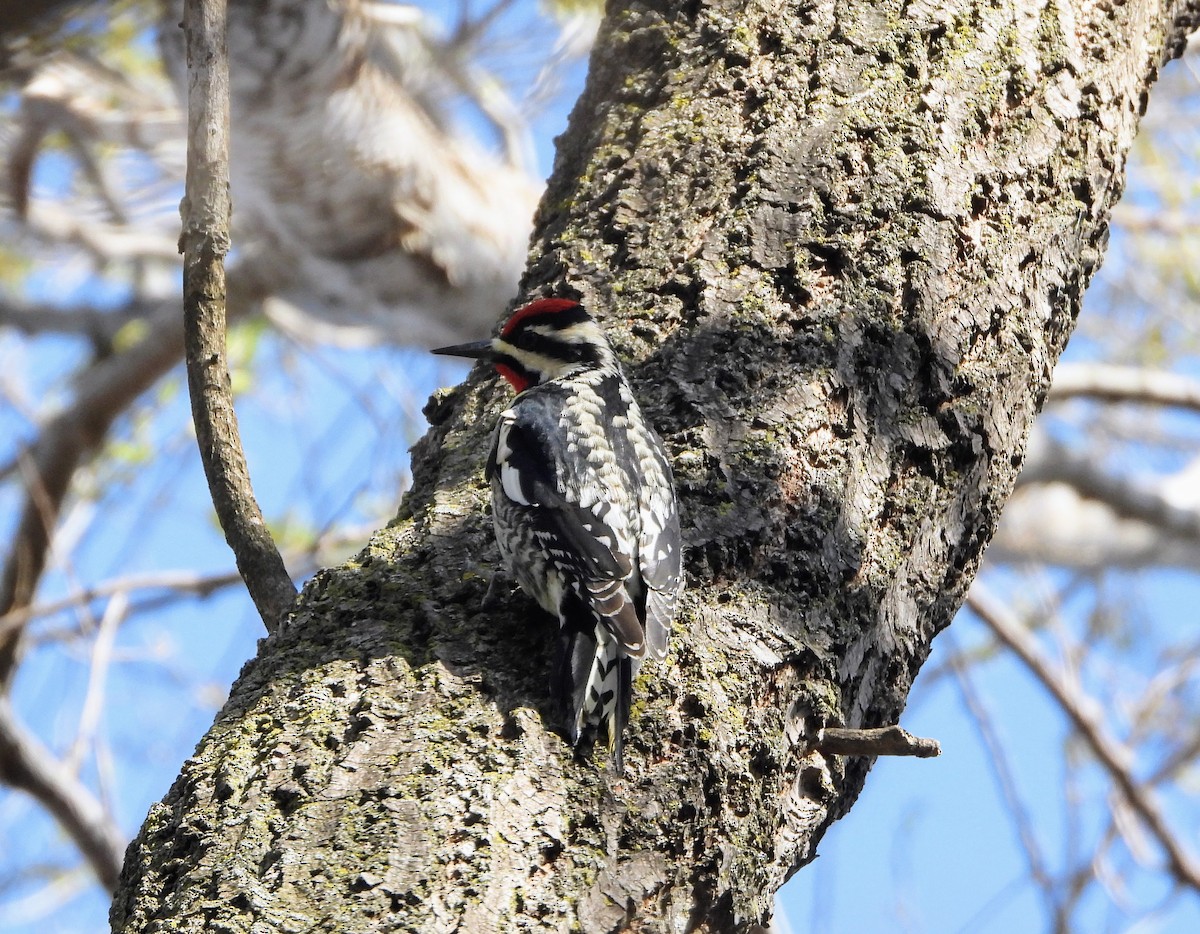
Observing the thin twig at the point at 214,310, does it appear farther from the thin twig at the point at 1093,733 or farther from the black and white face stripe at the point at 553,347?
the thin twig at the point at 1093,733

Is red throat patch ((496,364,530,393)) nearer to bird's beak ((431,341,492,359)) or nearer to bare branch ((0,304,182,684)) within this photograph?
bird's beak ((431,341,492,359))

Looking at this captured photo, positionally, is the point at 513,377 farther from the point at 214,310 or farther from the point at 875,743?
the point at 875,743

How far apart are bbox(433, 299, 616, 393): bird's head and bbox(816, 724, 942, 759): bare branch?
0.98m

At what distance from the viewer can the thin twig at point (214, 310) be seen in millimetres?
2412

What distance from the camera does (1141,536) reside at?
28.1 feet

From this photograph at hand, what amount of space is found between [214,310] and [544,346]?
0.83m

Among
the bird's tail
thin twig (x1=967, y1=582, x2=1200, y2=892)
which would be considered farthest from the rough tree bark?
thin twig (x1=967, y1=582, x2=1200, y2=892)

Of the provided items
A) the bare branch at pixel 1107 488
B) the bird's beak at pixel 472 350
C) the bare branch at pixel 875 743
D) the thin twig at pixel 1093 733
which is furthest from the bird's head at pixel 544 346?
the bare branch at pixel 1107 488

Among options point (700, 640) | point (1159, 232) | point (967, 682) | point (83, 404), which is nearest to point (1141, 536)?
point (1159, 232)

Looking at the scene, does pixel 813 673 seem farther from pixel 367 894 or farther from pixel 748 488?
pixel 367 894

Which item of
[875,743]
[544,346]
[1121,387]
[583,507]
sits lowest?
[875,743]

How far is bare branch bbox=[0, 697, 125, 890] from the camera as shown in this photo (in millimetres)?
4637

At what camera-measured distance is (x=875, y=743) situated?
87.0 inches

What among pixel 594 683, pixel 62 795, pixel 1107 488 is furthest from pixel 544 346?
pixel 1107 488
